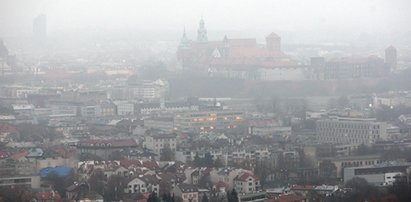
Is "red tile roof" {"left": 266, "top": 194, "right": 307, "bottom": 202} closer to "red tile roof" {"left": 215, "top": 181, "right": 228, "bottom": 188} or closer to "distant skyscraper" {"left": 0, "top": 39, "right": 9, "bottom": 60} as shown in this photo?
"red tile roof" {"left": 215, "top": 181, "right": 228, "bottom": 188}

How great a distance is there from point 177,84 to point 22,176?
68.0 feet

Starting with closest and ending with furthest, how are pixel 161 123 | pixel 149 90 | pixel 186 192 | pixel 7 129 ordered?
pixel 186 192
pixel 7 129
pixel 161 123
pixel 149 90

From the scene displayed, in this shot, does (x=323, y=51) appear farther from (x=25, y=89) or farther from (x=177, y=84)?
(x=25, y=89)

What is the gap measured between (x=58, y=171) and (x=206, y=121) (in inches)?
350

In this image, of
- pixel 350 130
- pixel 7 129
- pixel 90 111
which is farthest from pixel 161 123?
pixel 90 111

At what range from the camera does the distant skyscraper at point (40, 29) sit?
42.9m

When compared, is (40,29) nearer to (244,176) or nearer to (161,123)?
(161,123)

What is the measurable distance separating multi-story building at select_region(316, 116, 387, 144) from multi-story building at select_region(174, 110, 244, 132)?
230 cm

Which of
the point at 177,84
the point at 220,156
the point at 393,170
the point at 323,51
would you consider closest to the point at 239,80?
the point at 177,84

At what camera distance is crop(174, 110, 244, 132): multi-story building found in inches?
1052

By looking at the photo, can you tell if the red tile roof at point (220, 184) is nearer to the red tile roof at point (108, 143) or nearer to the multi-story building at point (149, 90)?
the red tile roof at point (108, 143)

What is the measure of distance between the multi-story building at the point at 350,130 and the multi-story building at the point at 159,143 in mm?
2678

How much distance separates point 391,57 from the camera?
42031mm

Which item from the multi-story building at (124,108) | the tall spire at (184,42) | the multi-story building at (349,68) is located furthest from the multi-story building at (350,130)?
the tall spire at (184,42)
